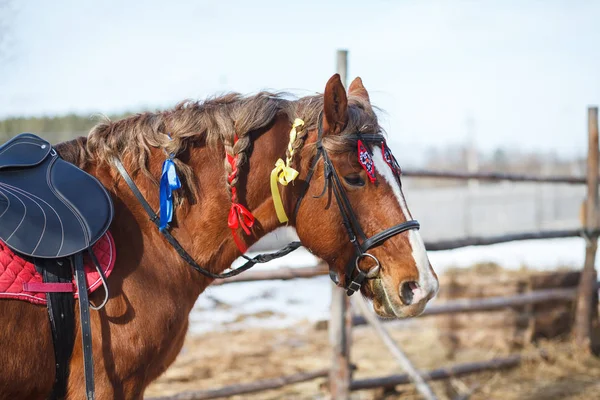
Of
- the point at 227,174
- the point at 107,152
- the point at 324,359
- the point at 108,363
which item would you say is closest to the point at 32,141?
the point at 107,152

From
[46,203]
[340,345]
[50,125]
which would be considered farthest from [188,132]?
[50,125]

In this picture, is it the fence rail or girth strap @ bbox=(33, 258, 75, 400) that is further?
the fence rail

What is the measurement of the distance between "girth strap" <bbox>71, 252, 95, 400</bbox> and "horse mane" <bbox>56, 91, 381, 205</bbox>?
48 cm

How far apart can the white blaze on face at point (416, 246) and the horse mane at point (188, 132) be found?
154mm

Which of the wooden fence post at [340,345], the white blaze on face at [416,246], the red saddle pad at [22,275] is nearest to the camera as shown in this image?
the red saddle pad at [22,275]

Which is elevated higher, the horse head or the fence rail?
the horse head

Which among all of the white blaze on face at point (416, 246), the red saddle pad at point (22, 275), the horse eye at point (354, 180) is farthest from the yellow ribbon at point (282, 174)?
the red saddle pad at point (22, 275)

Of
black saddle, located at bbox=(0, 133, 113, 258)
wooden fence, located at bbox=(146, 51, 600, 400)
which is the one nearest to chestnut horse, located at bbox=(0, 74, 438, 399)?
black saddle, located at bbox=(0, 133, 113, 258)

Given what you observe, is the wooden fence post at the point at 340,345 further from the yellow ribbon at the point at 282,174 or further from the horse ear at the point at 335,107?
the horse ear at the point at 335,107

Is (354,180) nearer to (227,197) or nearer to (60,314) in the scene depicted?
(227,197)

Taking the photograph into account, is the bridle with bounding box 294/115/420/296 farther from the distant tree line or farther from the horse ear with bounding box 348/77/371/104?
the distant tree line

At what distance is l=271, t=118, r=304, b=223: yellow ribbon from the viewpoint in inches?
88.1

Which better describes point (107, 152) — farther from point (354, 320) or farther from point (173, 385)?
point (173, 385)

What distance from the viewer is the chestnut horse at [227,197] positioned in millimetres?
2182
